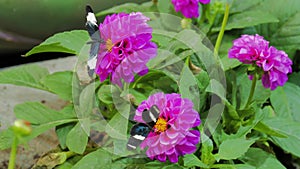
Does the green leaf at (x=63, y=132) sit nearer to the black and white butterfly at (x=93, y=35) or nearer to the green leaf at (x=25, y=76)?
the green leaf at (x=25, y=76)

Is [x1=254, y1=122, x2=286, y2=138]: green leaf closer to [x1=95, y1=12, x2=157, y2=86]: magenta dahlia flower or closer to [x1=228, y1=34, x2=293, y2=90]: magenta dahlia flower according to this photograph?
[x1=228, y1=34, x2=293, y2=90]: magenta dahlia flower

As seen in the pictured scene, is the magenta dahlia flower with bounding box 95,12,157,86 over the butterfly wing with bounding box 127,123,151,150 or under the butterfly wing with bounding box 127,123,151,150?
over

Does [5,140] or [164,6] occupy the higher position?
[164,6]

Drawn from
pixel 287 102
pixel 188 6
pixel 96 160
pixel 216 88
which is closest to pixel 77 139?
pixel 96 160

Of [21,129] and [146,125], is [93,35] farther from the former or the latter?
[21,129]

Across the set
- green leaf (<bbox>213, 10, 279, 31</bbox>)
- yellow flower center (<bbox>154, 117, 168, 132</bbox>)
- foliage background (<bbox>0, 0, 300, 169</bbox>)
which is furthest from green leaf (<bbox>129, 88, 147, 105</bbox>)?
green leaf (<bbox>213, 10, 279, 31</bbox>)

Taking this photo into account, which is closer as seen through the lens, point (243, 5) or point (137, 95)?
point (137, 95)

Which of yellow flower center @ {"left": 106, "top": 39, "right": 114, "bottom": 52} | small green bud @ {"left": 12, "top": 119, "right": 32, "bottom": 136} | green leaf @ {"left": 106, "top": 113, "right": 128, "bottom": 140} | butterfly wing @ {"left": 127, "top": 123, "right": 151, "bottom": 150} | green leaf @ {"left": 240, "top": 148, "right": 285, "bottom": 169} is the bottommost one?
green leaf @ {"left": 240, "top": 148, "right": 285, "bottom": 169}
